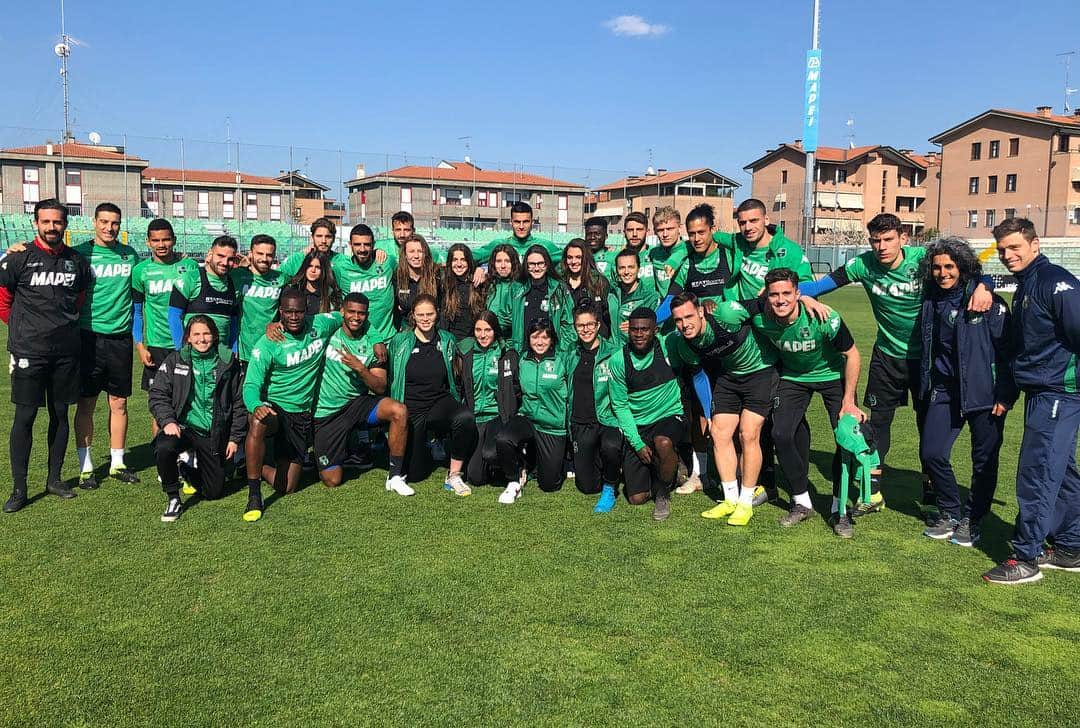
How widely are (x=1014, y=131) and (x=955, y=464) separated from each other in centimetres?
5079

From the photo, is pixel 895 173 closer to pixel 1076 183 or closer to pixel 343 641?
pixel 1076 183

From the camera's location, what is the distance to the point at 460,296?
6.57 meters

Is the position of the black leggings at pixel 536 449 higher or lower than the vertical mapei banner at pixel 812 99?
lower

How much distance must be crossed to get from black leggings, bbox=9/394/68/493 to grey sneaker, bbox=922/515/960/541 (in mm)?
5671

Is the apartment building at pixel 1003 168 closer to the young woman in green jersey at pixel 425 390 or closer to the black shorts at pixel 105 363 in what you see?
the young woman in green jersey at pixel 425 390

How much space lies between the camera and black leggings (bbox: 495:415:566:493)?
562 centimetres

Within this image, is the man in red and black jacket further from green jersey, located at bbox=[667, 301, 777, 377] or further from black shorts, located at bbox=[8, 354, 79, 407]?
green jersey, located at bbox=[667, 301, 777, 377]

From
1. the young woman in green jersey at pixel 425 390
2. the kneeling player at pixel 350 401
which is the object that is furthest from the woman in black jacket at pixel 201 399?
the young woman in green jersey at pixel 425 390

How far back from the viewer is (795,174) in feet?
184

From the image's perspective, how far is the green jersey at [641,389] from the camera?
17.8ft

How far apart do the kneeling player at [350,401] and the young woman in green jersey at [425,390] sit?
0.42ft

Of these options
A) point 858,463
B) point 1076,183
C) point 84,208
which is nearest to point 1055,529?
point 858,463

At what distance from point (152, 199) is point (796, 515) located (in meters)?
34.2

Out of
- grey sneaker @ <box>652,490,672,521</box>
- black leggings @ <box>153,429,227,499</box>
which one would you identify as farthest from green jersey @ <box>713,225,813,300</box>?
black leggings @ <box>153,429,227,499</box>
